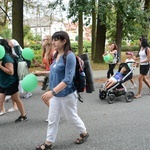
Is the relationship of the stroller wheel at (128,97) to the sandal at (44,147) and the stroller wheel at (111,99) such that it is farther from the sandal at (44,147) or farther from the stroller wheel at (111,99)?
the sandal at (44,147)

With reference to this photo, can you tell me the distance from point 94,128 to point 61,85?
5.85 feet

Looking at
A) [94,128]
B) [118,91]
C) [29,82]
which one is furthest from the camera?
[118,91]

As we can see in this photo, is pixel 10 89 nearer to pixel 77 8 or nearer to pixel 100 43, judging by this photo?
pixel 77 8

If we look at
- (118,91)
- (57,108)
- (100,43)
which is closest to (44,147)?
(57,108)

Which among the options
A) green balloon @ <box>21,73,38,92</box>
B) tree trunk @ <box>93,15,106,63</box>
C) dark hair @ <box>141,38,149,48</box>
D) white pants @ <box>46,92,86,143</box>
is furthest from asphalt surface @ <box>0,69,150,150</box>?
tree trunk @ <box>93,15,106,63</box>

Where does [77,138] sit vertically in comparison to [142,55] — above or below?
below

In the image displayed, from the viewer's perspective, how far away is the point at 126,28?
16047 millimetres

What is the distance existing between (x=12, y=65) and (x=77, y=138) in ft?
5.82

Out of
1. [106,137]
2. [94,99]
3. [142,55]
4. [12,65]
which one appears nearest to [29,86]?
[12,65]

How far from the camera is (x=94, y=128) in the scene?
5.16 m


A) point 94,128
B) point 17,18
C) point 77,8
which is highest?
point 77,8

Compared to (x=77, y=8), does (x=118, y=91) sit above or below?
below

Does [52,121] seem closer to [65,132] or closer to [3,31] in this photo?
[65,132]

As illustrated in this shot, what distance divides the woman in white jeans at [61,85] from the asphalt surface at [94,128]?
0.47 metres
